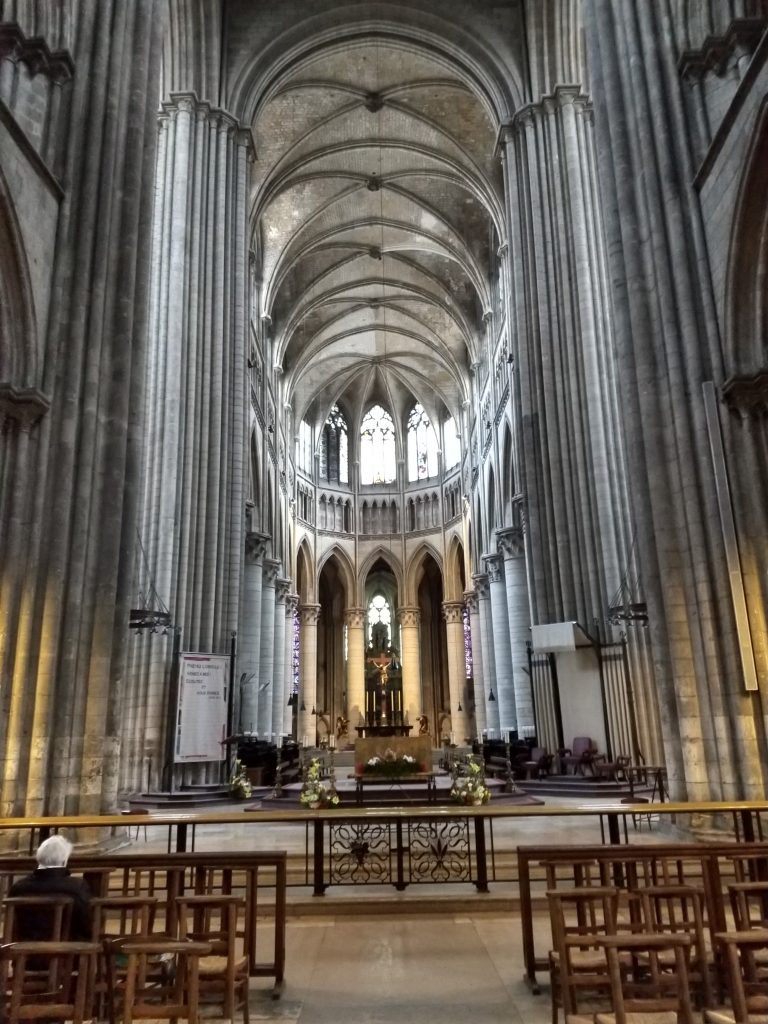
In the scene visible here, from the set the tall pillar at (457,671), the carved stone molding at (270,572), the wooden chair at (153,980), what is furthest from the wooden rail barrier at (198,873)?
the tall pillar at (457,671)

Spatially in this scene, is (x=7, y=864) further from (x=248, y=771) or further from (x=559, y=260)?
(x=559, y=260)

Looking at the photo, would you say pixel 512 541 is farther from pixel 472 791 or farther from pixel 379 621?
pixel 379 621

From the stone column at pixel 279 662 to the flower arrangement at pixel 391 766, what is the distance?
14305mm

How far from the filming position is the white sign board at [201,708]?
1407cm

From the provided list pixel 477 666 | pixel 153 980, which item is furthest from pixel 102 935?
pixel 477 666

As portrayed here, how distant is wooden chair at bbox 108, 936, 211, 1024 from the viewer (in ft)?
11.0

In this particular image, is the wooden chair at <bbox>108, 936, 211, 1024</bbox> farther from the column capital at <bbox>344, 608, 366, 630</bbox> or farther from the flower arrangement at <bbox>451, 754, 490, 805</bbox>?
the column capital at <bbox>344, 608, 366, 630</bbox>

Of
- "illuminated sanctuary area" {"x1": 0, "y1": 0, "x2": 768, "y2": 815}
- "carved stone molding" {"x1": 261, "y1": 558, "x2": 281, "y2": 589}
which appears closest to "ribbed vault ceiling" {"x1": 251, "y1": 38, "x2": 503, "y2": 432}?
"illuminated sanctuary area" {"x1": 0, "y1": 0, "x2": 768, "y2": 815}

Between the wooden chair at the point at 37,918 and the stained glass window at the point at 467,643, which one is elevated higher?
the stained glass window at the point at 467,643

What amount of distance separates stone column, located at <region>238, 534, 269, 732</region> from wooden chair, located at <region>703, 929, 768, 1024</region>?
20.4 meters

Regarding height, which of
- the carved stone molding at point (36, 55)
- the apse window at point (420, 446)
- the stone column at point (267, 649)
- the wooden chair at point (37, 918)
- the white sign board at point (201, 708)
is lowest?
the wooden chair at point (37, 918)

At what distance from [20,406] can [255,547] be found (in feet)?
52.6

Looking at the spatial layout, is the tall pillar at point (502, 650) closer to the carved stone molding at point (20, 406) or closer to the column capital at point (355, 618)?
the column capital at point (355, 618)

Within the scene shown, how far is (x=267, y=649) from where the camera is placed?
27609mm
